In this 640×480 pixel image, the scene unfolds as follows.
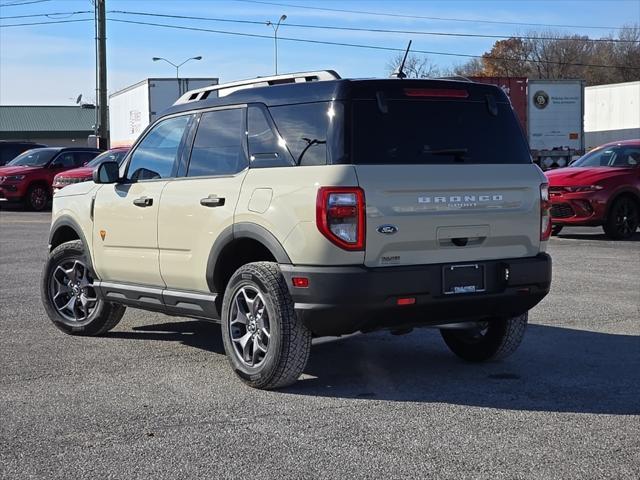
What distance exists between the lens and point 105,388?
6391mm

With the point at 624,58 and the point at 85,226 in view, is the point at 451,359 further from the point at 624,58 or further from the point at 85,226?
the point at 624,58

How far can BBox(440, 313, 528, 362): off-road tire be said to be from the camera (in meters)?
7.02

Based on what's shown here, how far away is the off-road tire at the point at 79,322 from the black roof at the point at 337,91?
208 cm

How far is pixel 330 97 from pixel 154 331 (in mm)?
3396

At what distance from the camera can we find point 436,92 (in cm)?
644

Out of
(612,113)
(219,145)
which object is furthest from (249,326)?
(612,113)

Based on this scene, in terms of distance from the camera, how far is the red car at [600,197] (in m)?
16.0

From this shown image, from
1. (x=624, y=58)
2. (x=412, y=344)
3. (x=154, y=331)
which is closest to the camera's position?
(x=412, y=344)

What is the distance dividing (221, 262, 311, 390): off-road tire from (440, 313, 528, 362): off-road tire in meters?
1.58

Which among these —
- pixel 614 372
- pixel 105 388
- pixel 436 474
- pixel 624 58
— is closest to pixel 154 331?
pixel 105 388

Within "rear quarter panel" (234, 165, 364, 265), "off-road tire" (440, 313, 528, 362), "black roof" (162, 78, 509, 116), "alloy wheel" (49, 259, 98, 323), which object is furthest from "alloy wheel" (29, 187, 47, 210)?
"rear quarter panel" (234, 165, 364, 265)

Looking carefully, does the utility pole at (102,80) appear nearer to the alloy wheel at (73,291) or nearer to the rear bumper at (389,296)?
the alloy wheel at (73,291)

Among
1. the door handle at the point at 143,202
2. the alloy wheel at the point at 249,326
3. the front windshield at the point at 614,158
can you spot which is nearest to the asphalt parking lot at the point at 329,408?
the alloy wheel at the point at 249,326

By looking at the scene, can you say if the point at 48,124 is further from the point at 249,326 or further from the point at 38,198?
the point at 249,326
